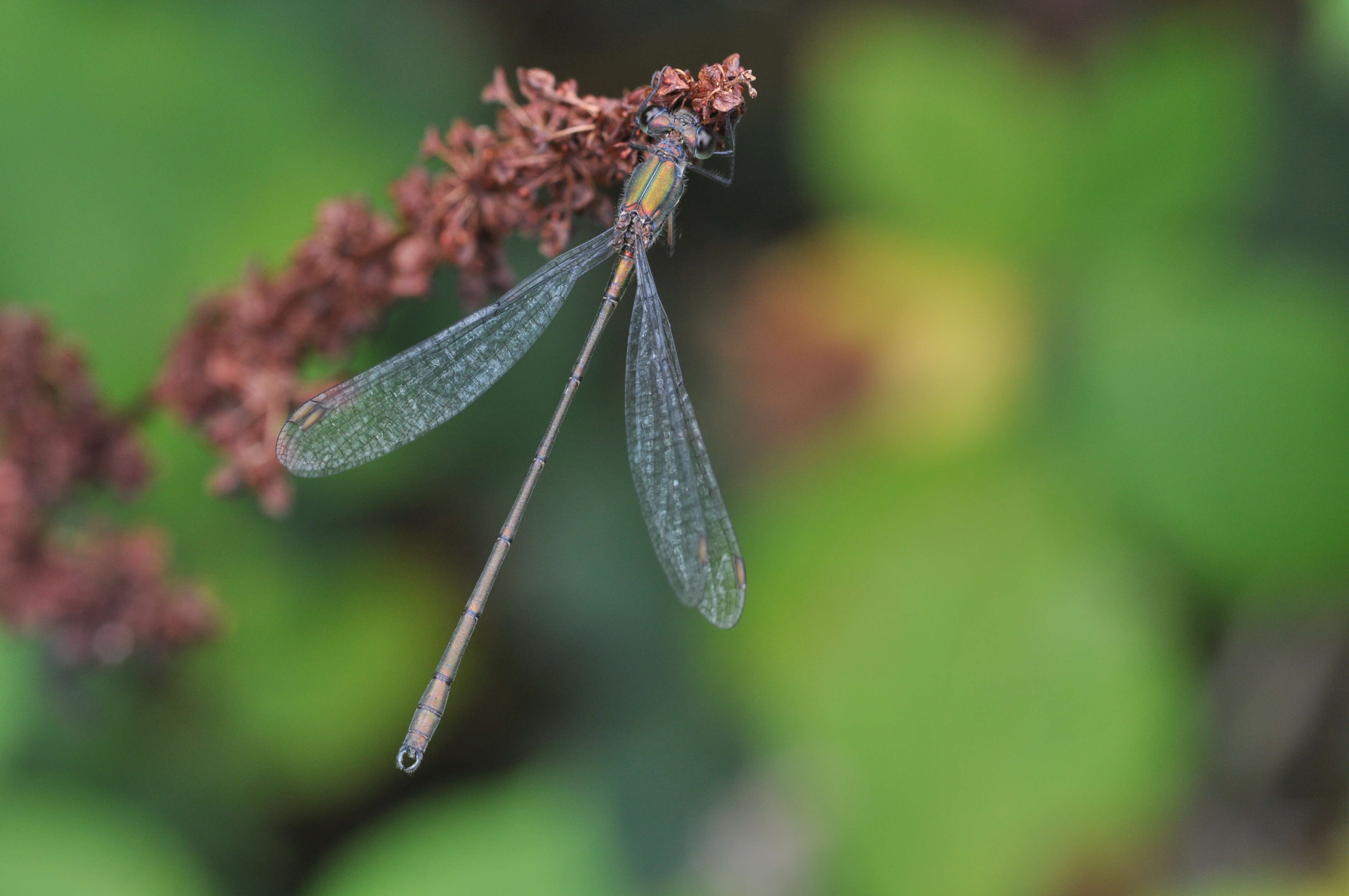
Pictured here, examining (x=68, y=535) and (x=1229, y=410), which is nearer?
(x=68, y=535)

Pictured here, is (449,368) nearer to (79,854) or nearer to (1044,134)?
(79,854)

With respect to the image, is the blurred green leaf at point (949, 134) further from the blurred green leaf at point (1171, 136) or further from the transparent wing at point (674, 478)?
the transparent wing at point (674, 478)

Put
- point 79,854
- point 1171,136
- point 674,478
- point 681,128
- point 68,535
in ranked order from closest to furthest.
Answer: point 681,128, point 68,535, point 674,478, point 79,854, point 1171,136

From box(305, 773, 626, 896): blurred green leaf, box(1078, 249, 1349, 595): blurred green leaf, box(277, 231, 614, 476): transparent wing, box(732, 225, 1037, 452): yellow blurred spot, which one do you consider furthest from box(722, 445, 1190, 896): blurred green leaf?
box(277, 231, 614, 476): transparent wing

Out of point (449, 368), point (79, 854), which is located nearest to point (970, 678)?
point (449, 368)

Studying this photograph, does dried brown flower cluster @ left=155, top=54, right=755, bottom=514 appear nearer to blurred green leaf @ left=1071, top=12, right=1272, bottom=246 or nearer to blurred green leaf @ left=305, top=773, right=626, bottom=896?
blurred green leaf @ left=305, top=773, right=626, bottom=896

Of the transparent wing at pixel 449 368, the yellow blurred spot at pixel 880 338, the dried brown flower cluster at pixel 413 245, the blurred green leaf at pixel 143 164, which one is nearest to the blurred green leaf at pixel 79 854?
the blurred green leaf at pixel 143 164
